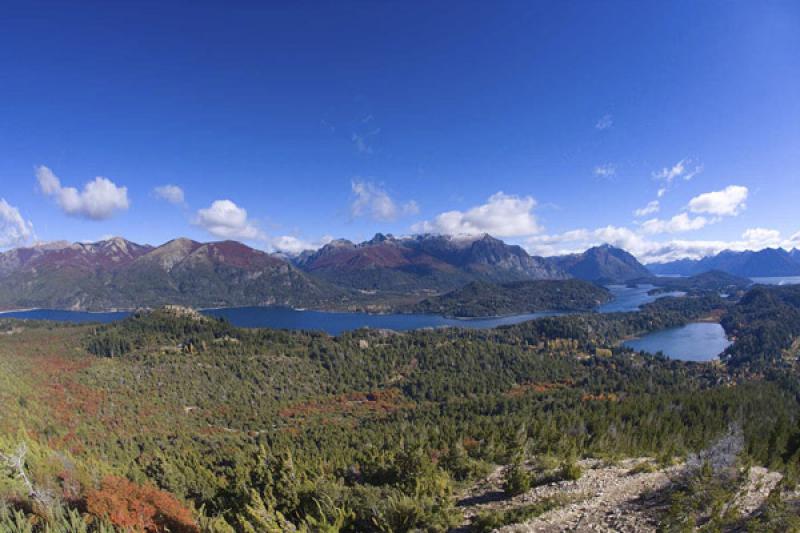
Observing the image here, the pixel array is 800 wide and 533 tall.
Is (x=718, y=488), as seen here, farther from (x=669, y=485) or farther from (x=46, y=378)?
(x=46, y=378)

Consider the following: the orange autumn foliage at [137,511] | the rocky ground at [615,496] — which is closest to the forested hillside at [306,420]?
the orange autumn foliage at [137,511]

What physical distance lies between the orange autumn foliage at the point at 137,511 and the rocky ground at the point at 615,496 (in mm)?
21322

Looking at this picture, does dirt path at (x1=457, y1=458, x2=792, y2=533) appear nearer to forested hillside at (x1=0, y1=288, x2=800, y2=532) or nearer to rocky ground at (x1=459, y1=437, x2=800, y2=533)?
rocky ground at (x1=459, y1=437, x2=800, y2=533)

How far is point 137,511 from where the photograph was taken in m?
28.2

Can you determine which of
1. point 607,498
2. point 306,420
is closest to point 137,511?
point 607,498

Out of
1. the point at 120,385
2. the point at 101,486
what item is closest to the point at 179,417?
the point at 120,385

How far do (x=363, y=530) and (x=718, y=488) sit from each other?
23740 mm

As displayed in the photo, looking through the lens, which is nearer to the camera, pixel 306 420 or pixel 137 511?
pixel 137 511

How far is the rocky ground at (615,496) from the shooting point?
23938 millimetres

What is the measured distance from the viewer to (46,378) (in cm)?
10319

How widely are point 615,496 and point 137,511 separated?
35.4 metres

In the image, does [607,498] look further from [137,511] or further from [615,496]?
[137,511]

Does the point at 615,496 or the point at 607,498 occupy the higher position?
the point at 607,498

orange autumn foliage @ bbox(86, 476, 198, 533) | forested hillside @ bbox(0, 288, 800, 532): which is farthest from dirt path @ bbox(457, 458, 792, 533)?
orange autumn foliage @ bbox(86, 476, 198, 533)
